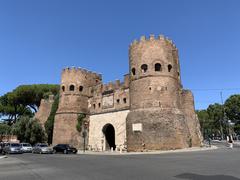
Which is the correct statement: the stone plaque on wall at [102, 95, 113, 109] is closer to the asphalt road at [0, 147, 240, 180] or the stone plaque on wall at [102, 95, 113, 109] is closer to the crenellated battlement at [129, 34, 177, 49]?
the crenellated battlement at [129, 34, 177, 49]

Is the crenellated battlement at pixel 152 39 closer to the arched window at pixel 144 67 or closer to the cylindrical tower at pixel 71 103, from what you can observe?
the arched window at pixel 144 67

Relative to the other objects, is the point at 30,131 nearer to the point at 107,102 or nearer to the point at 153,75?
the point at 107,102

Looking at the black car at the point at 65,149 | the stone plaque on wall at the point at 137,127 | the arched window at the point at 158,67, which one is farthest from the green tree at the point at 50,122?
the arched window at the point at 158,67

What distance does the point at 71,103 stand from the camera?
114 feet

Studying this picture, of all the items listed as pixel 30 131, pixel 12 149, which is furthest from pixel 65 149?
pixel 30 131

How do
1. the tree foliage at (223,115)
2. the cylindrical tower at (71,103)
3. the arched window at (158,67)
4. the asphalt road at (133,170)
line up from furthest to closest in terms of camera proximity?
the tree foliage at (223,115)
the cylindrical tower at (71,103)
the arched window at (158,67)
the asphalt road at (133,170)

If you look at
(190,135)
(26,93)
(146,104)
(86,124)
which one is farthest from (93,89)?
(26,93)

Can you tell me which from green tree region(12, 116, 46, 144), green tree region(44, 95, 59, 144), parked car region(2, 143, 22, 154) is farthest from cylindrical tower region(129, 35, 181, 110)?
green tree region(12, 116, 46, 144)

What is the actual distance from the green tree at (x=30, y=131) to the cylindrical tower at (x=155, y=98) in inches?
699

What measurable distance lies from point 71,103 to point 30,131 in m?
8.79

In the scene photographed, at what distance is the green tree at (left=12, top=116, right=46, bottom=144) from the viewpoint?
37500 millimetres

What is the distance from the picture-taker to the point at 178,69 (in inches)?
1195

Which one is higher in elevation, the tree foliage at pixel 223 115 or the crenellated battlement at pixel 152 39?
the crenellated battlement at pixel 152 39

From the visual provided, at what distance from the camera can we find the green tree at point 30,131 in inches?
1476
